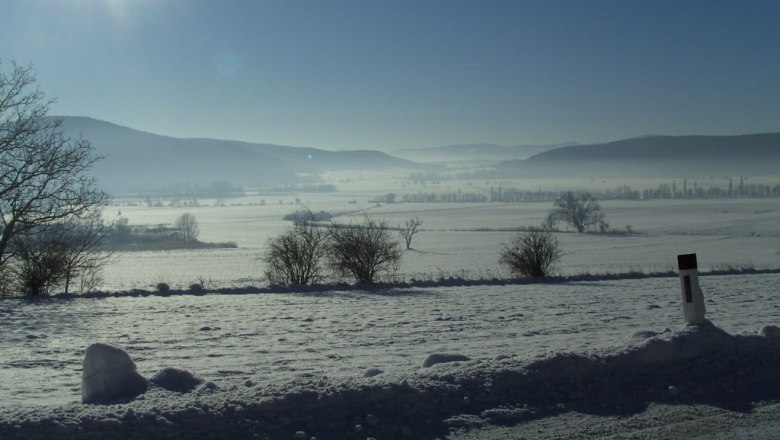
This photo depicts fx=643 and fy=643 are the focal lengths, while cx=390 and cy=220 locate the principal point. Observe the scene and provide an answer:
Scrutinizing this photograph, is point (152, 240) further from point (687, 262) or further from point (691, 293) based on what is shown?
point (691, 293)

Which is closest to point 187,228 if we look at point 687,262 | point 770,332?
point 687,262

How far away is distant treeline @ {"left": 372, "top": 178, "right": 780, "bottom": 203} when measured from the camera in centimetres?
15812

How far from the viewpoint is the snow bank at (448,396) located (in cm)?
511

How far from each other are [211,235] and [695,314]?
9231 cm

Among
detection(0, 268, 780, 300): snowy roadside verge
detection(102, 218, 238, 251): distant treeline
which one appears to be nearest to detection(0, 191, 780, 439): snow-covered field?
detection(0, 268, 780, 300): snowy roadside verge

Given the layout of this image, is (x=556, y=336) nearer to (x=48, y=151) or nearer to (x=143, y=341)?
(x=143, y=341)

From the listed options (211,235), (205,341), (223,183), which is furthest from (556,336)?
(223,183)

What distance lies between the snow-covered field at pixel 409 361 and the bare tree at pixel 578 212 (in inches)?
3166

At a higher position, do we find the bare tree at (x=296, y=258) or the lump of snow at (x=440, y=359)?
the bare tree at (x=296, y=258)

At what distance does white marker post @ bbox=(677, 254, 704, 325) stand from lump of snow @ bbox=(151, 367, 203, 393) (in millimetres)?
5579

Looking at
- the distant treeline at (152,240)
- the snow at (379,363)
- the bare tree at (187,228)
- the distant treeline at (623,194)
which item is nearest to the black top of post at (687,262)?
the snow at (379,363)

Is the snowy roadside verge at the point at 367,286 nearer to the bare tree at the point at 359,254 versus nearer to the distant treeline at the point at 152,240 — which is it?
the bare tree at the point at 359,254

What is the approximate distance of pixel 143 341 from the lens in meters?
10.4

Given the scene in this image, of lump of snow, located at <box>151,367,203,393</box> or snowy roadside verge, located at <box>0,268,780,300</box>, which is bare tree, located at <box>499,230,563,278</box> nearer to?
snowy roadside verge, located at <box>0,268,780,300</box>
